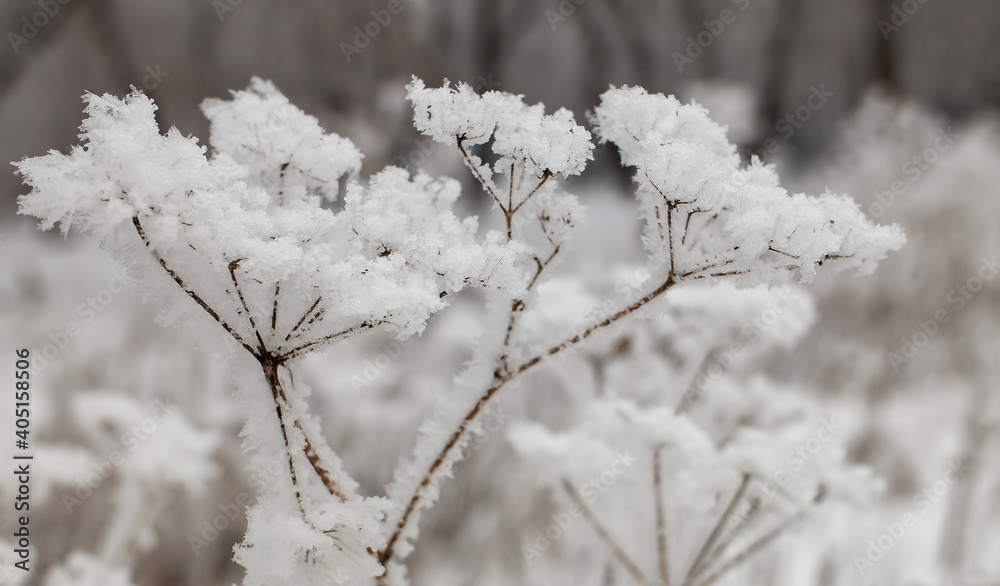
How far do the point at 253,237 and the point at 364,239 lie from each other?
0.05 m

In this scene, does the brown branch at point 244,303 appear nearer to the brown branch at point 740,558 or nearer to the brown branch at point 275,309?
the brown branch at point 275,309

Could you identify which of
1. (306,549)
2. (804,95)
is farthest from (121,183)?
(804,95)

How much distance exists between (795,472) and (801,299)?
27cm

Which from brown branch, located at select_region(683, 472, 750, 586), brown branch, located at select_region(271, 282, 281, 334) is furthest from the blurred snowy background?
brown branch, located at select_region(271, 282, 281, 334)

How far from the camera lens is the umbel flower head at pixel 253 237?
21cm

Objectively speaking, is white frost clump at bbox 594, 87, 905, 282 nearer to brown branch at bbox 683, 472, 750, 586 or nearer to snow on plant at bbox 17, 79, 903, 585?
snow on plant at bbox 17, 79, 903, 585

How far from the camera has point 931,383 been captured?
4.59 ft

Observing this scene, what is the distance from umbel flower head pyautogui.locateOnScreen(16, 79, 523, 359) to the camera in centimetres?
21

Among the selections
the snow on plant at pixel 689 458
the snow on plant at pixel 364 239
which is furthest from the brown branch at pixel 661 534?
the snow on plant at pixel 364 239

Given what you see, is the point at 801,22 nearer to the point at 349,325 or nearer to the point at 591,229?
the point at 591,229

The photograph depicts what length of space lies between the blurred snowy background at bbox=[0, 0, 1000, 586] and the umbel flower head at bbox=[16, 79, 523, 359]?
470 mm

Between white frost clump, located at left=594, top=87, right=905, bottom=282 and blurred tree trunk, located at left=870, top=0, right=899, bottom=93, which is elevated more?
blurred tree trunk, located at left=870, top=0, right=899, bottom=93

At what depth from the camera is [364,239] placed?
0.86ft

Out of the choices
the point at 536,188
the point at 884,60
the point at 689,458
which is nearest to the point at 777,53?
the point at 884,60
